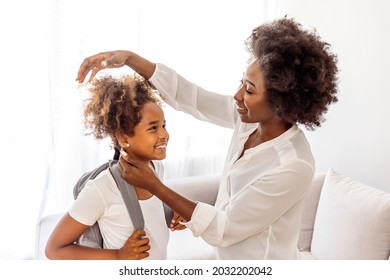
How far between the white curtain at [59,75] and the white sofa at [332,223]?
0.38m

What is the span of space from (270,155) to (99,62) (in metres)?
0.46

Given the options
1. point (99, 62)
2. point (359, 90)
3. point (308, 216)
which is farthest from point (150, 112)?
point (359, 90)

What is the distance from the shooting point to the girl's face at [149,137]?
1.22m

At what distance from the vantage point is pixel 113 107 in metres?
1.20

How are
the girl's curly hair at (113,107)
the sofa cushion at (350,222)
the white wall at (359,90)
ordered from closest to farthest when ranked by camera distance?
the girl's curly hair at (113,107) → the sofa cushion at (350,222) → the white wall at (359,90)

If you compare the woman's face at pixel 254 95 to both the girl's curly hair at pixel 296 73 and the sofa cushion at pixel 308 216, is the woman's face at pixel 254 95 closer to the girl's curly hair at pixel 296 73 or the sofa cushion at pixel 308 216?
the girl's curly hair at pixel 296 73

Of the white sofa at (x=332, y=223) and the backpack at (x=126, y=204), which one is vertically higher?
the backpack at (x=126, y=204)

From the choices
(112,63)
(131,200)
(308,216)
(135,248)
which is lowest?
(308,216)

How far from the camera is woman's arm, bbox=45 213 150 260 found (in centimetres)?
116

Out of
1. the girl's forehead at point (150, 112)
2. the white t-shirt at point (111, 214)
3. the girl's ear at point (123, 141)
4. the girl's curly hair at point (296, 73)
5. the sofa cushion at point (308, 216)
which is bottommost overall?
the sofa cushion at point (308, 216)

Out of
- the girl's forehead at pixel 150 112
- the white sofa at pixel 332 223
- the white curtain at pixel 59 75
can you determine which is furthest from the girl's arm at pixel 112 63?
the white curtain at pixel 59 75

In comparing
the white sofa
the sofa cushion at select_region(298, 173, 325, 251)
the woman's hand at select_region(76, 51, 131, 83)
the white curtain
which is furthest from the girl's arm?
the sofa cushion at select_region(298, 173, 325, 251)

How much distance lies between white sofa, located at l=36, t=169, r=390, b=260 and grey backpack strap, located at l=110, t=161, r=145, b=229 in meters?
0.80

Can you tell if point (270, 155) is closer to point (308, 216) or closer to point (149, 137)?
point (149, 137)
